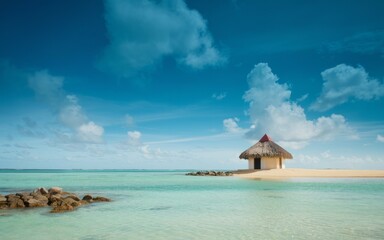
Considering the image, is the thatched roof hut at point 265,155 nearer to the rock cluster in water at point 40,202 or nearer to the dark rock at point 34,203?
the rock cluster in water at point 40,202

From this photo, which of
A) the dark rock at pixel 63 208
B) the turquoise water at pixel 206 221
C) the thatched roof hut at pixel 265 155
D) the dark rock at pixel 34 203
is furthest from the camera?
the thatched roof hut at pixel 265 155

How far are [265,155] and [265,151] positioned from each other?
0.74 m

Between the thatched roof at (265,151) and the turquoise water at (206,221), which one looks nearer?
the turquoise water at (206,221)

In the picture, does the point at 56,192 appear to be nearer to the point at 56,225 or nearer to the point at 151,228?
the point at 56,225

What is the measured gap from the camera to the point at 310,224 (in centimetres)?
1043

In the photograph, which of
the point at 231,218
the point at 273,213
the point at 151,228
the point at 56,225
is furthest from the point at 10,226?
the point at 273,213

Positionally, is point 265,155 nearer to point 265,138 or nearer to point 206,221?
point 265,138

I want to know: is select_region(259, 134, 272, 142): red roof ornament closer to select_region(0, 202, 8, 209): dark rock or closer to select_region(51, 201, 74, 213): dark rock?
select_region(51, 201, 74, 213): dark rock

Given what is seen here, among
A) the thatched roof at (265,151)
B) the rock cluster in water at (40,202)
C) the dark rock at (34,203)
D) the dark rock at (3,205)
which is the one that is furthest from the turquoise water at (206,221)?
the thatched roof at (265,151)

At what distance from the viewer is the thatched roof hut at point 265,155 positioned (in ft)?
141

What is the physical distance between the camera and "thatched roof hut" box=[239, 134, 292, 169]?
4302 centimetres

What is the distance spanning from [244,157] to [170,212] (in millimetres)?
32634

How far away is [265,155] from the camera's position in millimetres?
42812

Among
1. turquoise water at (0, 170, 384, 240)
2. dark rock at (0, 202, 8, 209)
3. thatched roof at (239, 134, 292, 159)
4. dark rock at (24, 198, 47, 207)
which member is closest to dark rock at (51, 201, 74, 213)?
turquoise water at (0, 170, 384, 240)
